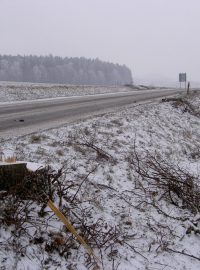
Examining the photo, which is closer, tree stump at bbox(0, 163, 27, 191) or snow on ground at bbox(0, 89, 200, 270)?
snow on ground at bbox(0, 89, 200, 270)

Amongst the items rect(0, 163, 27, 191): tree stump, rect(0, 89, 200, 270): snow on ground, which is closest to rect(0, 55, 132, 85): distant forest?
rect(0, 89, 200, 270): snow on ground

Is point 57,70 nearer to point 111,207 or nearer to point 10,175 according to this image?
point 111,207

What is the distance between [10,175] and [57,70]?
12324 cm

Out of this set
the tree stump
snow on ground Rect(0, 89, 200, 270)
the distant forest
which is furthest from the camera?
the distant forest

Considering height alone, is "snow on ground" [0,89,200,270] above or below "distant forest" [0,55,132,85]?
below

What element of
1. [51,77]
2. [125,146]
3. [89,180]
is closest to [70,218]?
[89,180]

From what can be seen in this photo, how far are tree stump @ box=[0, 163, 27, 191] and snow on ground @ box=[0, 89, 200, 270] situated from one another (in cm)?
45

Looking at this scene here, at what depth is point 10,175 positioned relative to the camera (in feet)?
15.8

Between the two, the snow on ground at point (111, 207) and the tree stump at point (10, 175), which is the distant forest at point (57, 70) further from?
the tree stump at point (10, 175)

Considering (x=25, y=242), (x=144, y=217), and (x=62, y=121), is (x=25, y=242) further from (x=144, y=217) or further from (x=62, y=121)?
(x=62, y=121)

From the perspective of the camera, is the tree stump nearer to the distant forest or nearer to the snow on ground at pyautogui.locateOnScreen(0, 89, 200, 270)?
the snow on ground at pyautogui.locateOnScreen(0, 89, 200, 270)

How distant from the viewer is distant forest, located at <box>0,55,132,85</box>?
397 feet

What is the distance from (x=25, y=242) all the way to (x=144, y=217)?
2309 millimetres

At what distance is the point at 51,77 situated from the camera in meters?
124
